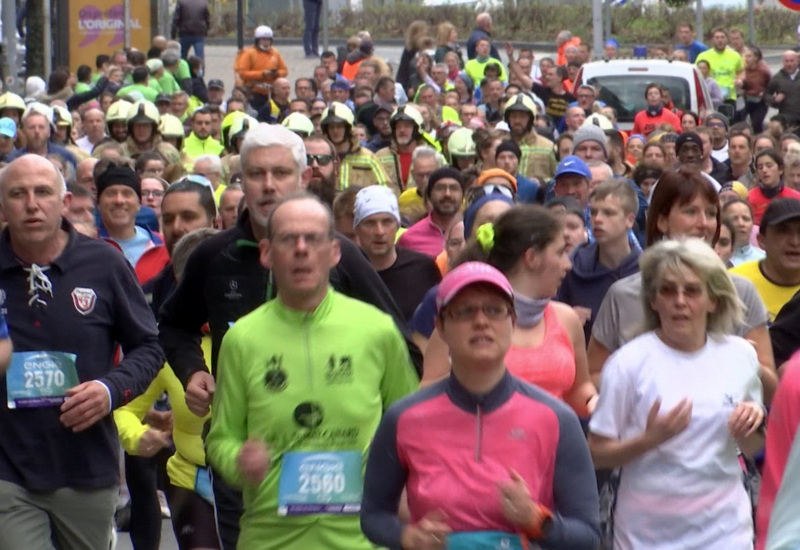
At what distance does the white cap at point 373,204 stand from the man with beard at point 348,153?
17.2ft

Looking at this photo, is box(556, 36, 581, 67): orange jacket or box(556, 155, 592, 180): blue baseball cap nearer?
box(556, 155, 592, 180): blue baseball cap

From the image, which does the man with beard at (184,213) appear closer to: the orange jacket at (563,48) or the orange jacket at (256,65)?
the orange jacket at (256,65)

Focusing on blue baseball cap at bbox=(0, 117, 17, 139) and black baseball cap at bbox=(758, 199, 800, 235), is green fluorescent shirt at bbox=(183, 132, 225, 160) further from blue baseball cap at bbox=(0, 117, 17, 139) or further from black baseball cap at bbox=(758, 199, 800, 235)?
black baseball cap at bbox=(758, 199, 800, 235)

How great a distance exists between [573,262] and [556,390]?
2199mm

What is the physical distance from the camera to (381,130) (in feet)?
63.6

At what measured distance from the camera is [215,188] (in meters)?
14.3

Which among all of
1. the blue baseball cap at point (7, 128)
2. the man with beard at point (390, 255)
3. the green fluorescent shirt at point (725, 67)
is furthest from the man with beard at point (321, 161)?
the green fluorescent shirt at point (725, 67)

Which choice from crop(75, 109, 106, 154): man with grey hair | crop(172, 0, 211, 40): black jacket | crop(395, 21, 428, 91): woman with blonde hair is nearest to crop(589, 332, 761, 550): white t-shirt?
crop(75, 109, 106, 154): man with grey hair

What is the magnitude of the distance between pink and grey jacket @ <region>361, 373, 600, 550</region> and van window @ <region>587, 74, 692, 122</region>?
19171 mm

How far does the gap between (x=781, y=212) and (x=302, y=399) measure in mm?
3214

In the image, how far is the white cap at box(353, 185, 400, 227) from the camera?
941 cm

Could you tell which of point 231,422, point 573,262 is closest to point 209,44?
point 573,262

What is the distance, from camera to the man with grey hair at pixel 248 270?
6.19 m

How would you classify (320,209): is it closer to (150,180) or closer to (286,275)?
(286,275)
